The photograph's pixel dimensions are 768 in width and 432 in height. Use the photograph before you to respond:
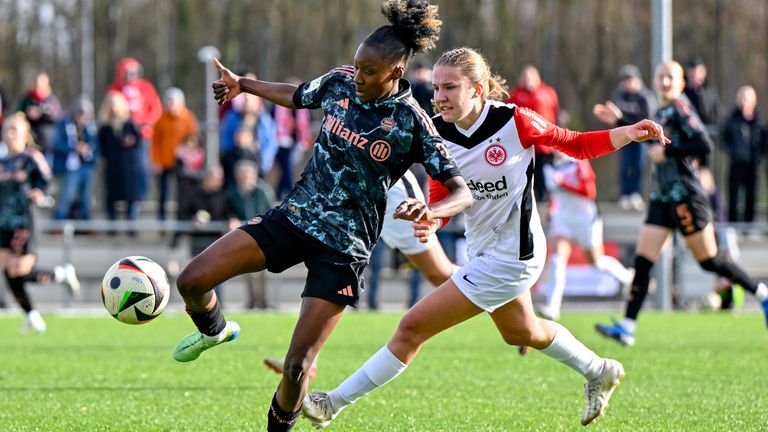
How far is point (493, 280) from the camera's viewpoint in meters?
6.13

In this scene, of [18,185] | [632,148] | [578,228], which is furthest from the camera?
[632,148]

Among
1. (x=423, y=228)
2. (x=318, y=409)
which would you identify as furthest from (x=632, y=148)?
(x=423, y=228)

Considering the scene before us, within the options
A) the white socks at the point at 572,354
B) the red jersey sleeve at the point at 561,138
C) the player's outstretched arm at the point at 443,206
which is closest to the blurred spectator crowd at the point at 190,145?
the white socks at the point at 572,354

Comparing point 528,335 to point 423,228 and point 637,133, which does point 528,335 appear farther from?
point 423,228

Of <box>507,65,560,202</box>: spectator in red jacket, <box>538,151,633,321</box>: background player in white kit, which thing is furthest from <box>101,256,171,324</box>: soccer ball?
<box>507,65,560,202</box>: spectator in red jacket

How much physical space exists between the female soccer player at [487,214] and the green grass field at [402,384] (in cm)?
48

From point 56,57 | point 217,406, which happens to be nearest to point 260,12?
point 56,57

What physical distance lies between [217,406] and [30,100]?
39.6 feet

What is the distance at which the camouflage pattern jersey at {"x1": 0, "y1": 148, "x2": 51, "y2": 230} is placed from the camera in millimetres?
12242

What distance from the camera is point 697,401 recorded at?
24.2ft

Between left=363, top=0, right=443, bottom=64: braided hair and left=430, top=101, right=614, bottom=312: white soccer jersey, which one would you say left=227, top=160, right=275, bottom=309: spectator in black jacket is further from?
left=363, top=0, right=443, bottom=64: braided hair

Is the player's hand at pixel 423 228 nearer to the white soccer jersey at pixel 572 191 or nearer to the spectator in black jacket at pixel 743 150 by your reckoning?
the white soccer jersey at pixel 572 191

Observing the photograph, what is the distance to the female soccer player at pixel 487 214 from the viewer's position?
19.8 feet

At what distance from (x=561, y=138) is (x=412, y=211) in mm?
1387
